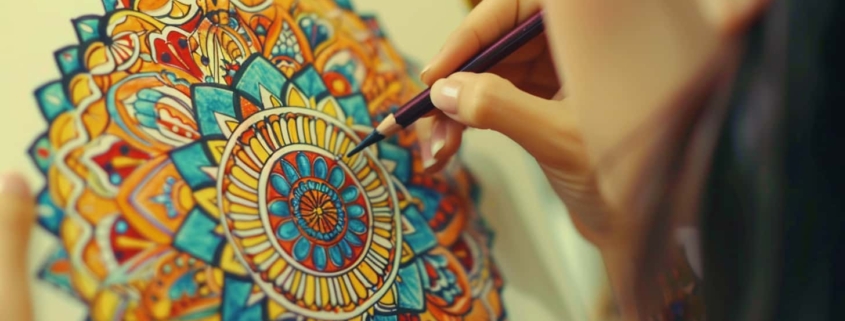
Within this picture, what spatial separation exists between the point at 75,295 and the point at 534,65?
0.30m

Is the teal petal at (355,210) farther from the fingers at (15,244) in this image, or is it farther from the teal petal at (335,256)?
the fingers at (15,244)

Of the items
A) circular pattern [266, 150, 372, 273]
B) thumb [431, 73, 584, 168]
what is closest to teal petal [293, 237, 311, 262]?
circular pattern [266, 150, 372, 273]

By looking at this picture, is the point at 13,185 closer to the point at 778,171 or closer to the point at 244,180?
the point at 244,180

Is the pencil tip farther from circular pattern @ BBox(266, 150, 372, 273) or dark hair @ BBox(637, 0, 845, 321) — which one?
dark hair @ BBox(637, 0, 845, 321)

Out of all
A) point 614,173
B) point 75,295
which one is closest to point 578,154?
point 614,173

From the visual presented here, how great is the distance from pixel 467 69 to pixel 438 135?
4cm

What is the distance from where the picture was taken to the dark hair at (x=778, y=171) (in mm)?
153

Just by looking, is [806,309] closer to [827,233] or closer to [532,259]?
[827,233]

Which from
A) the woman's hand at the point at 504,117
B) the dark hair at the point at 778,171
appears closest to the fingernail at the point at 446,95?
the woman's hand at the point at 504,117

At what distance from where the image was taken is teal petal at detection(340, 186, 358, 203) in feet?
1.00

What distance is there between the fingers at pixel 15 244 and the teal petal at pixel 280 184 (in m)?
0.09

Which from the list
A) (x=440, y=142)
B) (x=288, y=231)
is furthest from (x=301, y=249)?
(x=440, y=142)

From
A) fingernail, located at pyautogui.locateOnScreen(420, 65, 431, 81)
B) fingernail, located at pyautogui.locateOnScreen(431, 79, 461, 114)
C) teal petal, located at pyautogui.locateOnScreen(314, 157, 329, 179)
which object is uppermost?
fingernail, located at pyautogui.locateOnScreen(420, 65, 431, 81)

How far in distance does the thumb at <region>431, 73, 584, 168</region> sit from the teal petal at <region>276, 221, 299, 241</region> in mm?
101
